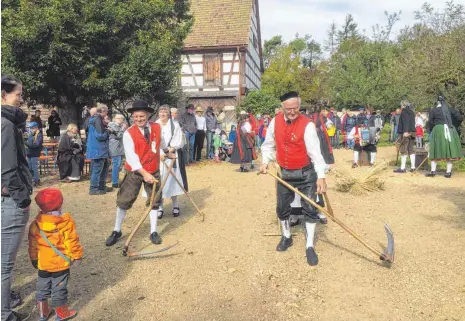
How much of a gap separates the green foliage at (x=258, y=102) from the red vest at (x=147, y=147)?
58.5 ft

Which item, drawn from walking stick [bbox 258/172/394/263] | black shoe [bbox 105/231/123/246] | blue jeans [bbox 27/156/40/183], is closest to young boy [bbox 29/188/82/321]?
black shoe [bbox 105/231/123/246]

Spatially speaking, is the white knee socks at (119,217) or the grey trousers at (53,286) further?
the white knee socks at (119,217)

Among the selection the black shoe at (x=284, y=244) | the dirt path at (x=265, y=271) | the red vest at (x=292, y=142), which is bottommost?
the dirt path at (x=265, y=271)

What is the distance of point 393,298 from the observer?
373 cm

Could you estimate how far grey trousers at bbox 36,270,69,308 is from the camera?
3328 mm

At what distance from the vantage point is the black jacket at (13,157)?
9.61ft

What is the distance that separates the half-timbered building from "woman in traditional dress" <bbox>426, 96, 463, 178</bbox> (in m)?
15.5

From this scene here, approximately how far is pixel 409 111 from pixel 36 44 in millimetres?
10586

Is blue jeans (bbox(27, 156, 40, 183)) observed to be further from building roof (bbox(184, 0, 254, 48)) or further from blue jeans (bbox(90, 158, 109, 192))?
building roof (bbox(184, 0, 254, 48))

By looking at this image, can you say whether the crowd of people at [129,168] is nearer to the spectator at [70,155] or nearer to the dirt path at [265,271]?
the spectator at [70,155]

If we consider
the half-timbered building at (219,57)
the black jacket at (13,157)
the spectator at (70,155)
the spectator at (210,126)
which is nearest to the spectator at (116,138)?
the spectator at (70,155)

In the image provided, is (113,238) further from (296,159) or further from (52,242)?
(296,159)

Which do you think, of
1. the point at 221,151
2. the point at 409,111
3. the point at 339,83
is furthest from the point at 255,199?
the point at 339,83

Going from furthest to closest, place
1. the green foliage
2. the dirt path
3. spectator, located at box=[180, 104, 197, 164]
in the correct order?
the green foliage < spectator, located at box=[180, 104, 197, 164] < the dirt path
